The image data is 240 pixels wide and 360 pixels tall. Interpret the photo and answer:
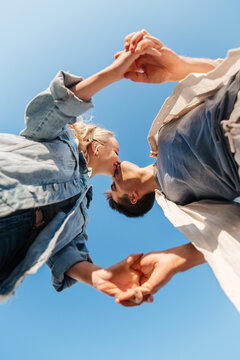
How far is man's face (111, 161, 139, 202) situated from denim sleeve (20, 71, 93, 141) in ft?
2.87

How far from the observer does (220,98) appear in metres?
1.08

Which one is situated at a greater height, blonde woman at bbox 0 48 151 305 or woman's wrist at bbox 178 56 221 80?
woman's wrist at bbox 178 56 221 80

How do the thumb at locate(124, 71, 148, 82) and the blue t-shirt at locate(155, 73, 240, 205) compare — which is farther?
the thumb at locate(124, 71, 148, 82)

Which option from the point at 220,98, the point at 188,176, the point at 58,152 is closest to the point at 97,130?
the point at 58,152

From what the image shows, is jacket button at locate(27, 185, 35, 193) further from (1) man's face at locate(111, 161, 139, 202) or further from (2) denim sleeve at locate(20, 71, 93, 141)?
(1) man's face at locate(111, 161, 139, 202)

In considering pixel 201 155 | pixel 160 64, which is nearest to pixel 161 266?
pixel 201 155

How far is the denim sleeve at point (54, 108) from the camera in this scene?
4.03 ft

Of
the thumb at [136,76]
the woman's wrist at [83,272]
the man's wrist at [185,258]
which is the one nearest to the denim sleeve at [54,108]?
the thumb at [136,76]

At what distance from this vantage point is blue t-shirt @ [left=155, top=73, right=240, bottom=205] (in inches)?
42.3

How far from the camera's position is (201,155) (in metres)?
1.21

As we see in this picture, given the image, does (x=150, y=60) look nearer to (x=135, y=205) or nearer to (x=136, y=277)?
(x=136, y=277)

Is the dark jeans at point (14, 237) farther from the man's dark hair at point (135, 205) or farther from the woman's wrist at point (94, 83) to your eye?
the man's dark hair at point (135, 205)

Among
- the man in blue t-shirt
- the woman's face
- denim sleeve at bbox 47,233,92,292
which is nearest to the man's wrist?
the man in blue t-shirt

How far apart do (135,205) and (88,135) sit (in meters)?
0.81
